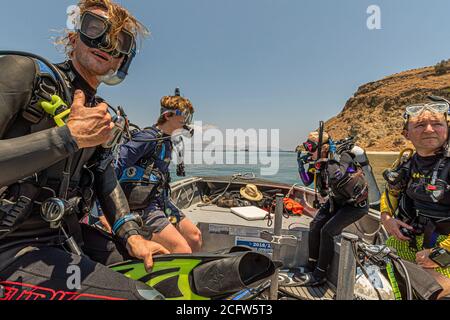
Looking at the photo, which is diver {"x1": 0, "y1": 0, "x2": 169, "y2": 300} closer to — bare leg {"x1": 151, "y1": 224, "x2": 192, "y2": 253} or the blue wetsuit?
bare leg {"x1": 151, "y1": 224, "x2": 192, "y2": 253}

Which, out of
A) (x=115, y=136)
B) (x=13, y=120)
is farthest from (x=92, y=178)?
(x=13, y=120)

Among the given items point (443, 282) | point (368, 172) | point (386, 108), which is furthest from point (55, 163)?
point (386, 108)

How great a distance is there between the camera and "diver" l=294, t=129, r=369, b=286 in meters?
3.24

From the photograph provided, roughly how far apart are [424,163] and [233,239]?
2792 millimetres

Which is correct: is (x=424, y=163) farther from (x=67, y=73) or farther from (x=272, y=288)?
(x=67, y=73)

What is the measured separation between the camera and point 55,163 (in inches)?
47.0

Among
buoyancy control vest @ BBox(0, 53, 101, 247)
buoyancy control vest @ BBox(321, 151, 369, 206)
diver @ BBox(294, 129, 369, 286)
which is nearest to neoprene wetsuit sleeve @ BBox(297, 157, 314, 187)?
diver @ BBox(294, 129, 369, 286)

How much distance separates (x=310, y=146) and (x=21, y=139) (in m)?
3.53

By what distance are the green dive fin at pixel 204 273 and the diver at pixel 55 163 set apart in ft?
0.26

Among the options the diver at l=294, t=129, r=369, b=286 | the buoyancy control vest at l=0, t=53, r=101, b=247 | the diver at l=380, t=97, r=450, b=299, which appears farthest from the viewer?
the diver at l=294, t=129, r=369, b=286

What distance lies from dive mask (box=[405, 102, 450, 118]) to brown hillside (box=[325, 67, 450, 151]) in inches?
2232

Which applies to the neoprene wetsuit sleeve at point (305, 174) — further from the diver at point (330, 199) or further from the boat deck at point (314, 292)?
the boat deck at point (314, 292)

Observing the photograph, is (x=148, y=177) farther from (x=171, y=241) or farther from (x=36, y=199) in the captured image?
(x=36, y=199)
